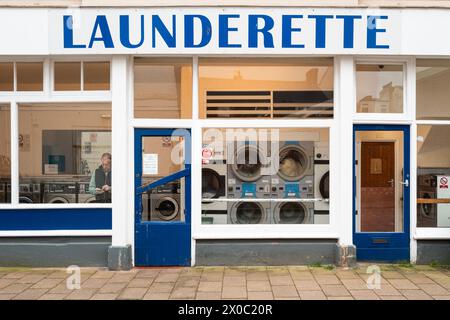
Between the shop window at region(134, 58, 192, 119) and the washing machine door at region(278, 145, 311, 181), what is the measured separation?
5.46 ft

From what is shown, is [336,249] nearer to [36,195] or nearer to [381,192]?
[381,192]

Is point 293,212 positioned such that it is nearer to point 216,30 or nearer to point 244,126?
point 244,126

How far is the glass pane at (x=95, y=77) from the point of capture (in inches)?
269

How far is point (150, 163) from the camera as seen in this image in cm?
681

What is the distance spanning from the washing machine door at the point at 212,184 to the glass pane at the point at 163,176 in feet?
1.14

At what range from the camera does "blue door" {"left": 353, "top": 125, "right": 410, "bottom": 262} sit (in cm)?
686

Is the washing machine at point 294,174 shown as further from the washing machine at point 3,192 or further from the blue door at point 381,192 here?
the washing machine at point 3,192

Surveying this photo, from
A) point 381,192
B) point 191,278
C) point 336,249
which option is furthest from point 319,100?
point 191,278

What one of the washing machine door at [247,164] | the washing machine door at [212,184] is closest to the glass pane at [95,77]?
the washing machine door at [212,184]

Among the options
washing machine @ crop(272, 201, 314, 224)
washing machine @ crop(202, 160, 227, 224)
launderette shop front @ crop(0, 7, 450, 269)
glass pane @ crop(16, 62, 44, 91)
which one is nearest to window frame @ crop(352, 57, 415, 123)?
launderette shop front @ crop(0, 7, 450, 269)

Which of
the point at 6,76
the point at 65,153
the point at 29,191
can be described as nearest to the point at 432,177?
the point at 65,153

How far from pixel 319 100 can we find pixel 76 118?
3.86 metres

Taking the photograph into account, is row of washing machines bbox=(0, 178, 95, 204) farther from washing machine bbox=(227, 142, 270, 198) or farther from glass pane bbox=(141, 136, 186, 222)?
washing machine bbox=(227, 142, 270, 198)

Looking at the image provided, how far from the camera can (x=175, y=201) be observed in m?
6.84
